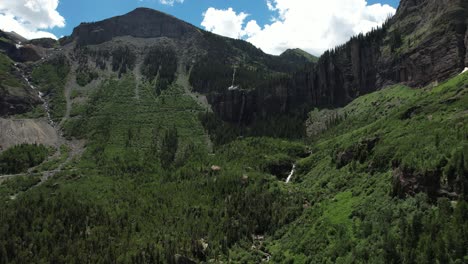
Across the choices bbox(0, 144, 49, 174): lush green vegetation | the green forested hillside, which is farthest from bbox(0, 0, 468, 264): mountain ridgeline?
bbox(0, 144, 49, 174): lush green vegetation

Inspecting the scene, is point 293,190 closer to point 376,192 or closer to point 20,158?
point 376,192

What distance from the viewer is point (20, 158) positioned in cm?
18588

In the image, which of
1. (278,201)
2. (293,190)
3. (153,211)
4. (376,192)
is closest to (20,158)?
(153,211)

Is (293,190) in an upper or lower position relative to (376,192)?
lower

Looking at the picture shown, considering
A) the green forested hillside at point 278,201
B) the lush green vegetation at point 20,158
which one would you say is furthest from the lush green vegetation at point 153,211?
the lush green vegetation at point 20,158

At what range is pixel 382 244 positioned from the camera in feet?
201

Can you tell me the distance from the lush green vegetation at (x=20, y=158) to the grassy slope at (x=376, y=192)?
120 metres

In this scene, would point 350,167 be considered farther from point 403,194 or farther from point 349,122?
point 349,122

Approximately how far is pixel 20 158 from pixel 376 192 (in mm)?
159079

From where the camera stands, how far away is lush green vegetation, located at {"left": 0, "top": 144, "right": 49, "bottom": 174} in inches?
7047

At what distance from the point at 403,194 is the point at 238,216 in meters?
53.4

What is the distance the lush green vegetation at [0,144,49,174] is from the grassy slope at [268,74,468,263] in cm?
12017

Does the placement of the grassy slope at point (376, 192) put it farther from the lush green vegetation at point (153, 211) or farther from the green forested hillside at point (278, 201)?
the lush green vegetation at point (153, 211)

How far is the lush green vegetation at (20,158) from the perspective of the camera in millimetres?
179000
